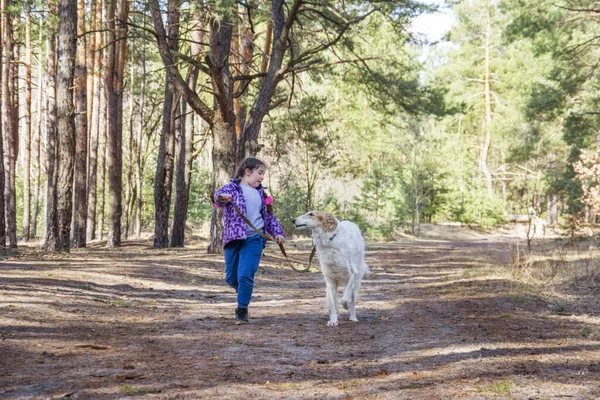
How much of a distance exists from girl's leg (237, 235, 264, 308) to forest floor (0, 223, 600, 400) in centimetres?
38

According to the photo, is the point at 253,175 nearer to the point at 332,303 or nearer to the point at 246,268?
the point at 246,268

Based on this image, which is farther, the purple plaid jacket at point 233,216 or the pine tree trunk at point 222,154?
the pine tree trunk at point 222,154

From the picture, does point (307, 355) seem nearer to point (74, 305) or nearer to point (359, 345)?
point (359, 345)

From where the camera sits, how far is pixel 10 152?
82.1 ft

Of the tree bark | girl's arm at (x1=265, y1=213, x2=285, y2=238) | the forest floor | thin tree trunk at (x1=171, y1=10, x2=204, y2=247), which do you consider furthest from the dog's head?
thin tree trunk at (x1=171, y1=10, x2=204, y2=247)

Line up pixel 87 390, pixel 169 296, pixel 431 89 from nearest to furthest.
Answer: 1. pixel 87 390
2. pixel 169 296
3. pixel 431 89

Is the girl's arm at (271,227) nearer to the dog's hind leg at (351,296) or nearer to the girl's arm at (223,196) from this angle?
the girl's arm at (223,196)

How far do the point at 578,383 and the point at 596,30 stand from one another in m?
24.5

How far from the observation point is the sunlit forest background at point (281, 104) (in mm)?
17969

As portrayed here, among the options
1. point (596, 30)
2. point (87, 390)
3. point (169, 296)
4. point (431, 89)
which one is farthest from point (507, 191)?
point (87, 390)

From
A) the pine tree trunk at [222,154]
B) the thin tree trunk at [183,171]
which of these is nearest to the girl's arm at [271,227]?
the pine tree trunk at [222,154]

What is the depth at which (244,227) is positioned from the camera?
811 cm

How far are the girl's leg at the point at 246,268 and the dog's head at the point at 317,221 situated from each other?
831 millimetres

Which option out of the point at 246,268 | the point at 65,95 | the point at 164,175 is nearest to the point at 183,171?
the point at 164,175
